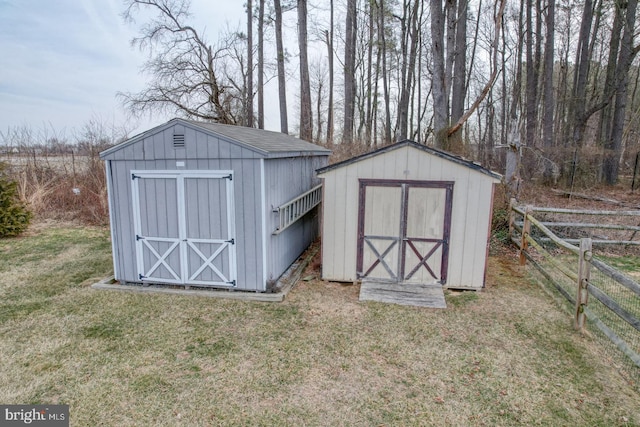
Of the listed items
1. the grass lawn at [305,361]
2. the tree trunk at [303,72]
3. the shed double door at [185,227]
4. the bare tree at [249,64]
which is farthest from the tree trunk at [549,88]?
the shed double door at [185,227]

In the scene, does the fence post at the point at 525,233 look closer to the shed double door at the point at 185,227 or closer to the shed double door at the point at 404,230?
the shed double door at the point at 404,230

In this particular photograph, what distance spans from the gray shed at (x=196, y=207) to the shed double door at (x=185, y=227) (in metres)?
0.02

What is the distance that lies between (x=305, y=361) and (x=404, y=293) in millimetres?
2309

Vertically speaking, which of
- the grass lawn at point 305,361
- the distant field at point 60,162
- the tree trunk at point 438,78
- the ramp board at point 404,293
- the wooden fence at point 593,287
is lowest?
the grass lawn at point 305,361

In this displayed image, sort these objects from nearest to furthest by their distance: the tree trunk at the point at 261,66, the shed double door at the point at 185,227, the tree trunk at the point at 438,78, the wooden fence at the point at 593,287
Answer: the wooden fence at the point at 593,287, the shed double door at the point at 185,227, the tree trunk at the point at 438,78, the tree trunk at the point at 261,66

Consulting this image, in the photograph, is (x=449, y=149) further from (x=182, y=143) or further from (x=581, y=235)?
(x=182, y=143)

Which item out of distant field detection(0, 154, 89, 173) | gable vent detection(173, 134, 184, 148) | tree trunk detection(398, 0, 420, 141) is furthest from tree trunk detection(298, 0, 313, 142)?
gable vent detection(173, 134, 184, 148)

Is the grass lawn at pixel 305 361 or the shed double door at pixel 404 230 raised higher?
the shed double door at pixel 404 230

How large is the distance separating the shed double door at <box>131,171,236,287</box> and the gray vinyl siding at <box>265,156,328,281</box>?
0.56 m

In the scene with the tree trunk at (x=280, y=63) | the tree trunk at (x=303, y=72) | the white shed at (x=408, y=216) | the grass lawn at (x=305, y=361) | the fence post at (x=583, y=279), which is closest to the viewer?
the grass lawn at (x=305, y=361)

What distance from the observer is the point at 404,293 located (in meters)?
5.80

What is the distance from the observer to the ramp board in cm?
A: 549

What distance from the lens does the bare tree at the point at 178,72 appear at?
48.3 ft

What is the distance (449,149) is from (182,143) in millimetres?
6651
